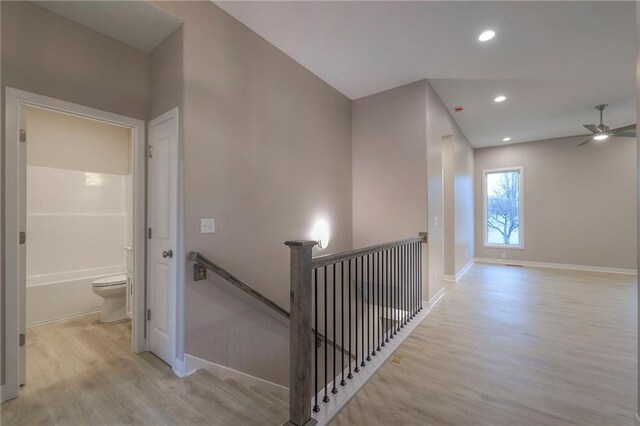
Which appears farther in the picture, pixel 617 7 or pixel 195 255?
pixel 617 7

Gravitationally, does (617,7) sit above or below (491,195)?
above

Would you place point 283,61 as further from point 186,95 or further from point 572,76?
point 572,76

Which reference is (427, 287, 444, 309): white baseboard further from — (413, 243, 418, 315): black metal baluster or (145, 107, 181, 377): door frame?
(145, 107, 181, 377): door frame

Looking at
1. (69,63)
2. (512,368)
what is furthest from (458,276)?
(69,63)

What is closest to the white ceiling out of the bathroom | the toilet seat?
the bathroom

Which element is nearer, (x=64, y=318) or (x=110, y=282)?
(x=110, y=282)

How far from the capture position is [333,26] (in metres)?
2.57

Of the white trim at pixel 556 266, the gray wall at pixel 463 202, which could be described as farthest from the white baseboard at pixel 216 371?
the white trim at pixel 556 266

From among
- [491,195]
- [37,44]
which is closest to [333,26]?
[37,44]

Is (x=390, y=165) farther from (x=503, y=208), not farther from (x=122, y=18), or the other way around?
(x=503, y=208)

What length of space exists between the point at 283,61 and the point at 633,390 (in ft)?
13.8

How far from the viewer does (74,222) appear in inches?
144

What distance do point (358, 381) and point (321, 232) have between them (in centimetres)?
187

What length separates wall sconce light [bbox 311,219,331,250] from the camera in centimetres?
345
